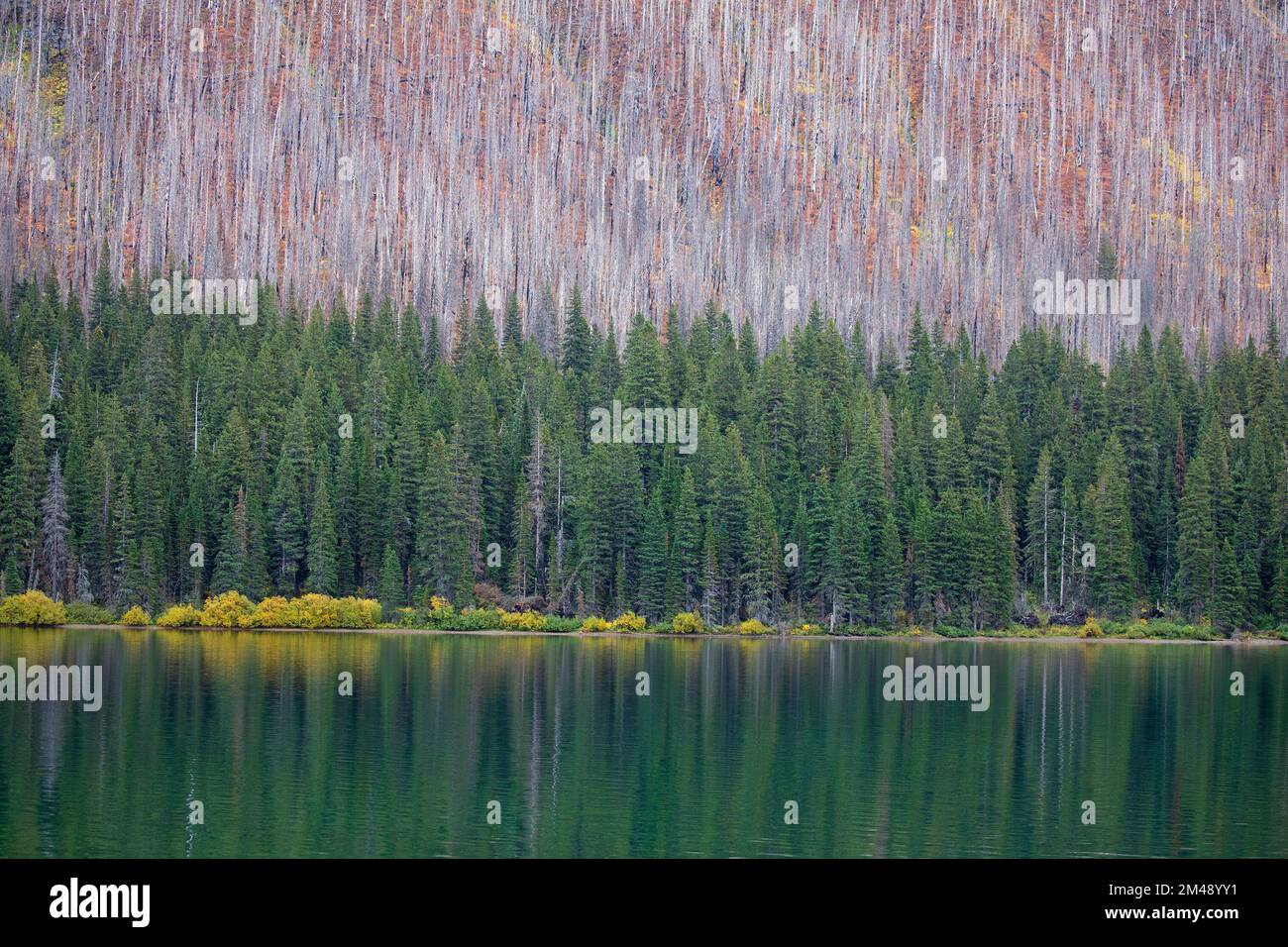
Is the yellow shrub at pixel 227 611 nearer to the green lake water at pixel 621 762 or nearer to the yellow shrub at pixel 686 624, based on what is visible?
the green lake water at pixel 621 762

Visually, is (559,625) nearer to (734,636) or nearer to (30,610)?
(734,636)

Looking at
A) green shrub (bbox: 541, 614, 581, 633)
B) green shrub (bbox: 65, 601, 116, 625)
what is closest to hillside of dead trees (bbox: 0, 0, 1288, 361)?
green shrub (bbox: 541, 614, 581, 633)

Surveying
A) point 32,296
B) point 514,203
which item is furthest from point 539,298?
point 32,296

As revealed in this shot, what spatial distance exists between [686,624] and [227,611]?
2633 centimetres

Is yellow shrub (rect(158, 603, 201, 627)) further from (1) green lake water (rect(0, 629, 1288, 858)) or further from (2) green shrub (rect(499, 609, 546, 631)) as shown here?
(1) green lake water (rect(0, 629, 1288, 858))

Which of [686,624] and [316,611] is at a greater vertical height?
[316,611]

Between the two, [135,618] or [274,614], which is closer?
[135,618]

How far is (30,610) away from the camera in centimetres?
9156

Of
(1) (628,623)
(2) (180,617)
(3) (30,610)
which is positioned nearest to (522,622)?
(1) (628,623)

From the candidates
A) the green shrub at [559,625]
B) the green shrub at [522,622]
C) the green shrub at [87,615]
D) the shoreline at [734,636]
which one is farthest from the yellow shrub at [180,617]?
the green shrub at [559,625]

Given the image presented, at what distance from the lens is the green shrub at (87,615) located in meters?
94.1
